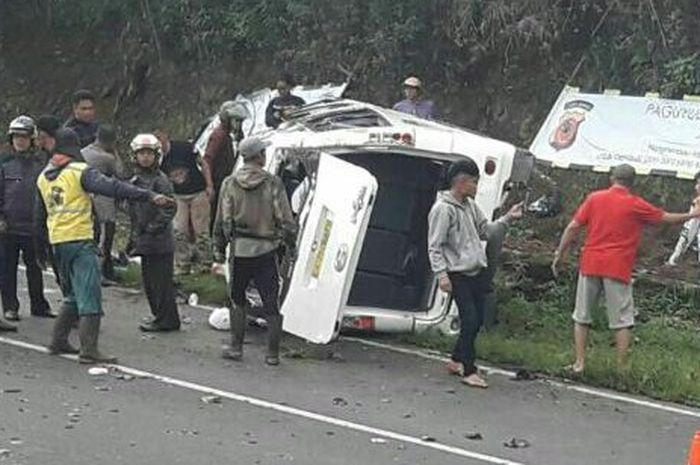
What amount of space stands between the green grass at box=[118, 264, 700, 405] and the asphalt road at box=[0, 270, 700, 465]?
1.59 feet

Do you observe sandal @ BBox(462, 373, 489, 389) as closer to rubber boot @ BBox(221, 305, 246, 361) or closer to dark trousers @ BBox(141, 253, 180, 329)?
rubber boot @ BBox(221, 305, 246, 361)

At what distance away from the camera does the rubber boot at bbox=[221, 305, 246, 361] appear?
11.3 meters

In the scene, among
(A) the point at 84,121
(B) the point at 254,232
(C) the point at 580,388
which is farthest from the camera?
(A) the point at 84,121

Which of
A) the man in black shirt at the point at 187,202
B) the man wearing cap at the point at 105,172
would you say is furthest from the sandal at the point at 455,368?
the man in black shirt at the point at 187,202

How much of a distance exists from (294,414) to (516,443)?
150 cm

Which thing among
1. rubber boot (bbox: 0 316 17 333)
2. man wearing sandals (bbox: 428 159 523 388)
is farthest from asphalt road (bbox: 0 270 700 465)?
man wearing sandals (bbox: 428 159 523 388)

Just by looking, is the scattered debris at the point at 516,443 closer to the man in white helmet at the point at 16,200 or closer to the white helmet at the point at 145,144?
the white helmet at the point at 145,144

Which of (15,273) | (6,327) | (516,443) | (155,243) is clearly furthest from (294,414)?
(15,273)

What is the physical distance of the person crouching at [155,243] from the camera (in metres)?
12.2

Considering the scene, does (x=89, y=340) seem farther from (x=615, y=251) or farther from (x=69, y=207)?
(x=615, y=251)

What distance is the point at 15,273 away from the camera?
40.9 ft

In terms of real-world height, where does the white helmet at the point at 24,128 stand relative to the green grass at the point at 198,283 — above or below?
above

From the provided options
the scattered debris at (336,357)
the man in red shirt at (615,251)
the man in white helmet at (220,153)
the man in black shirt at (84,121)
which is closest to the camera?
the man in red shirt at (615,251)

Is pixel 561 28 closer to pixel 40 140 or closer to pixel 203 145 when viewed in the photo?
pixel 203 145
